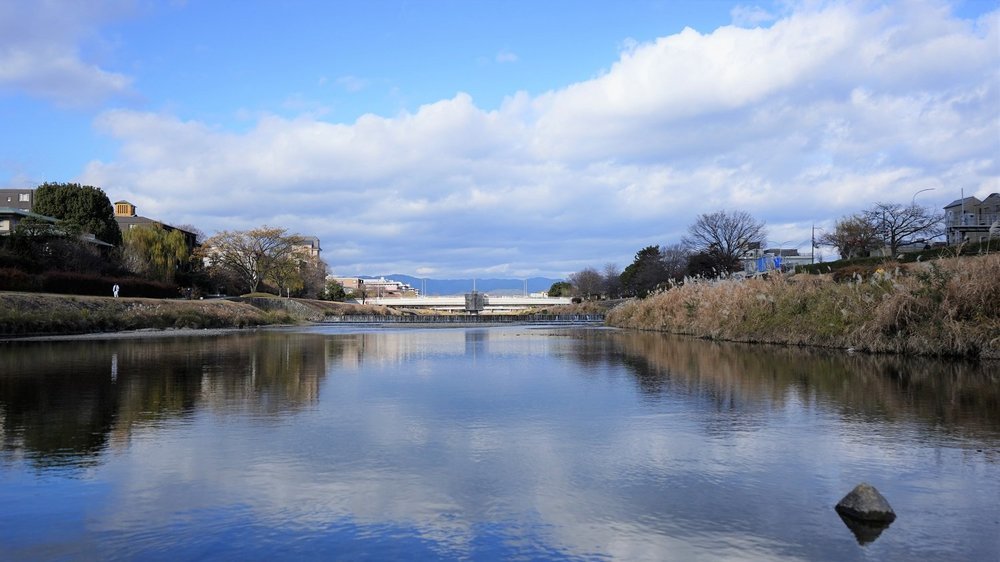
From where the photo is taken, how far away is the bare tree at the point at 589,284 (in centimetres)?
11912

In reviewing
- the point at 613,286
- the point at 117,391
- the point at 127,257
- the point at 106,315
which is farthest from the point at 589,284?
the point at 117,391

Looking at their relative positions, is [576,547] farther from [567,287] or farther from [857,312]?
[567,287]

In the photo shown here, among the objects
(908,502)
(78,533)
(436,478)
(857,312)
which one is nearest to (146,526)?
(78,533)

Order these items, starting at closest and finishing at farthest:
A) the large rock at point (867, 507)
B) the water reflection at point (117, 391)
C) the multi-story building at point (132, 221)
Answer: the large rock at point (867, 507) → the water reflection at point (117, 391) → the multi-story building at point (132, 221)

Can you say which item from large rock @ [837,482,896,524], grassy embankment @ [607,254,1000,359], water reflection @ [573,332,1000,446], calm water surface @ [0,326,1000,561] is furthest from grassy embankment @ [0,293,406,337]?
large rock @ [837,482,896,524]

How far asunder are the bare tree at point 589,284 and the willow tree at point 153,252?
68.9 m

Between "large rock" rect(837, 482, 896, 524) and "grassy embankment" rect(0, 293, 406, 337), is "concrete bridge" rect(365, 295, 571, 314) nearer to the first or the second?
"grassy embankment" rect(0, 293, 406, 337)

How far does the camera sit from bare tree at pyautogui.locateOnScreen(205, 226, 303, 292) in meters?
76.9

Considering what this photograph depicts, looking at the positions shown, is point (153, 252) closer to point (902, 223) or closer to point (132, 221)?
point (132, 221)

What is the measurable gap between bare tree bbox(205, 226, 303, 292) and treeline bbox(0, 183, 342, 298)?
0.11 m

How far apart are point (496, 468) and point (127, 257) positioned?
2345 inches

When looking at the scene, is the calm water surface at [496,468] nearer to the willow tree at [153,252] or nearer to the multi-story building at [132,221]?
the willow tree at [153,252]

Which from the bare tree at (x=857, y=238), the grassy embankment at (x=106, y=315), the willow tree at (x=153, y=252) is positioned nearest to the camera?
the grassy embankment at (x=106, y=315)

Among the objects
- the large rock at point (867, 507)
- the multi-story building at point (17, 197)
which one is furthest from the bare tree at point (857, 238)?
the multi-story building at point (17, 197)
